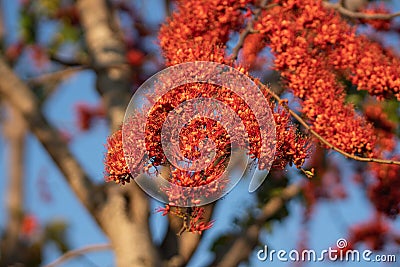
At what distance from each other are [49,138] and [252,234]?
188 cm

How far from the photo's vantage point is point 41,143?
16.8 ft

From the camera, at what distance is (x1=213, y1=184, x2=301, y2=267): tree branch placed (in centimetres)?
508

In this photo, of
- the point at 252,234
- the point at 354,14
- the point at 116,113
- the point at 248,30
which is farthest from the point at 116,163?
the point at 252,234

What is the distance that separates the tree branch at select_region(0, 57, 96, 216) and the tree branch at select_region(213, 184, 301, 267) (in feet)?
3.97

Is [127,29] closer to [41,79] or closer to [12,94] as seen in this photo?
[41,79]

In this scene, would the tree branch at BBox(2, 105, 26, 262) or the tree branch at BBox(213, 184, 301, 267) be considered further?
the tree branch at BBox(2, 105, 26, 262)

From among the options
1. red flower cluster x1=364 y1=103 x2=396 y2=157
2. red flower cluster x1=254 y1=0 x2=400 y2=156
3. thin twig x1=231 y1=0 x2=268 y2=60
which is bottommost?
red flower cluster x1=364 y1=103 x2=396 y2=157

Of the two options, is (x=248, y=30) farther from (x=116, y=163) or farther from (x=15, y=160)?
(x=15, y=160)

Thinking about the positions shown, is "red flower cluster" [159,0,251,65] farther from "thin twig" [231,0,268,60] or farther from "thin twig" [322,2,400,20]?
"thin twig" [322,2,400,20]

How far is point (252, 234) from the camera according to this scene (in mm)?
5207

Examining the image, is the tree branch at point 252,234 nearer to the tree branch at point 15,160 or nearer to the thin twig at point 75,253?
the thin twig at point 75,253

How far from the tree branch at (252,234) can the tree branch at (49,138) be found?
1210 millimetres

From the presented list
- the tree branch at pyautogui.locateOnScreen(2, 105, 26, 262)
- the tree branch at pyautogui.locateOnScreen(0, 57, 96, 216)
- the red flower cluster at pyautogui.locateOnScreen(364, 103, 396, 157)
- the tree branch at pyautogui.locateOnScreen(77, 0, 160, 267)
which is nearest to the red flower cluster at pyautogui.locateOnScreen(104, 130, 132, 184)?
the tree branch at pyautogui.locateOnScreen(77, 0, 160, 267)

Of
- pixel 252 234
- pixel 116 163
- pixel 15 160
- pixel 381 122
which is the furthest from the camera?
pixel 15 160
